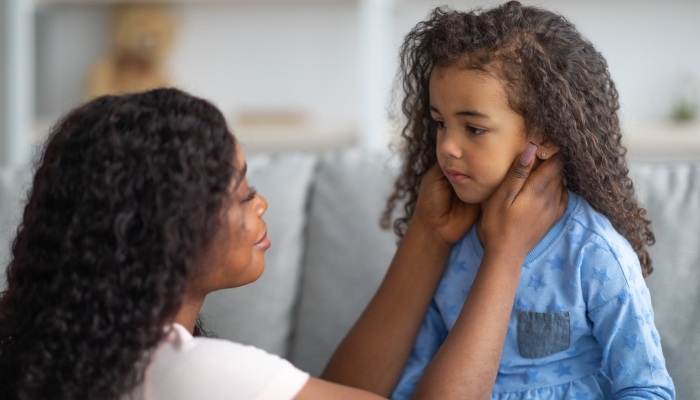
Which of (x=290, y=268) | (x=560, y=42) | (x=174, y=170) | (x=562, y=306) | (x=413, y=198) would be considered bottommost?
(x=290, y=268)

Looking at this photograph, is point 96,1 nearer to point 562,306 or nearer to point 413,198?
point 413,198

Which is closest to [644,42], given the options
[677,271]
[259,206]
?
[677,271]

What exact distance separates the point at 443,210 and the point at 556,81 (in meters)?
0.30

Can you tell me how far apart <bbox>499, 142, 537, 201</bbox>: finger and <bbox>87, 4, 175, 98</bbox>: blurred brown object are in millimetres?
2336

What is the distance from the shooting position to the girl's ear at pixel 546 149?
1056 millimetres

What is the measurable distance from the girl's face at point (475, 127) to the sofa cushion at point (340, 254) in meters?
0.41

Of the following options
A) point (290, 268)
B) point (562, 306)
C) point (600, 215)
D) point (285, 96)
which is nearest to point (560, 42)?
point (600, 215)

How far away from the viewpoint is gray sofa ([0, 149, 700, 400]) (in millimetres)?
1312

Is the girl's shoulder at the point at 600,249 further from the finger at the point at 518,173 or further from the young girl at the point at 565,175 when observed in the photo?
the finger at the point at 518,173

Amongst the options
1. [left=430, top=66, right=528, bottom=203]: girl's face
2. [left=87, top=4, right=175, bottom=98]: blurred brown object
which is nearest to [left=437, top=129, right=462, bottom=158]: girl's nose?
[left=430, top=66, right=528, bottom=203]: girl's face

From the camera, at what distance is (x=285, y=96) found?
3139mm

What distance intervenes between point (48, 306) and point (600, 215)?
2.71 ft

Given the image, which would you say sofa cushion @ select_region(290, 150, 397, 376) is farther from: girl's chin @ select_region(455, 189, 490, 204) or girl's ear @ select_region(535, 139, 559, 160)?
girl's ear @ select_region(535, 139, 559, 160)

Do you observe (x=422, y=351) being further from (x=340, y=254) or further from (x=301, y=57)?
(x=301, y=57)
